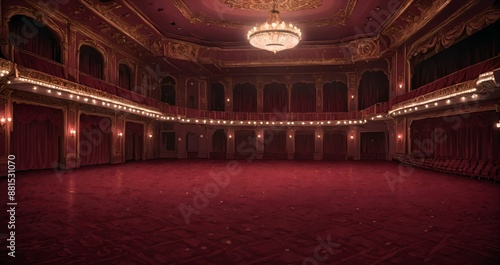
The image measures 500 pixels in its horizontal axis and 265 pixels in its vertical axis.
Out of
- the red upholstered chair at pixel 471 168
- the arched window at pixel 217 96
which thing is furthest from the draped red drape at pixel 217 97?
the red upholstered chair at pixel 471 168

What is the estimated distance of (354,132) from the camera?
20.6 m

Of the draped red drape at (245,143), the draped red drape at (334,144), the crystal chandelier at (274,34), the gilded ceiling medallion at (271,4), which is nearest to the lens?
the crystal chandelier at (274,34)

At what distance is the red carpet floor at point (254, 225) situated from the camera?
3434mm

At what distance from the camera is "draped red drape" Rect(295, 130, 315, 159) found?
2209cm

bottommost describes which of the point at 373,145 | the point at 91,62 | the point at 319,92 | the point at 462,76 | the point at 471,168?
the point at 471,168

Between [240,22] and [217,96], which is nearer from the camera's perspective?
[240,22]

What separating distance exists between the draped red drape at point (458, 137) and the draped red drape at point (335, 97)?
7.46 metres

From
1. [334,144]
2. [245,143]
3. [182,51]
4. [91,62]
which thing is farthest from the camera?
[245,143]

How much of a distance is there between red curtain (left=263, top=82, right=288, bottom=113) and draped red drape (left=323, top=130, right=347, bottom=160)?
12.6 feet

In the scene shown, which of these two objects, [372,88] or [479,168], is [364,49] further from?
[479,168]

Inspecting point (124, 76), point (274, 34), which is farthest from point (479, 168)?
point (124, 76)

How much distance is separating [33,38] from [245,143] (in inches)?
565

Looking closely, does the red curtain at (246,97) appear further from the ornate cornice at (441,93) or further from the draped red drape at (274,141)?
the ornate cornice at (441,93)

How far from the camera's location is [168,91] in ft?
72.4
